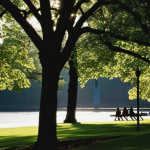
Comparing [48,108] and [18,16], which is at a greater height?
[18,16]

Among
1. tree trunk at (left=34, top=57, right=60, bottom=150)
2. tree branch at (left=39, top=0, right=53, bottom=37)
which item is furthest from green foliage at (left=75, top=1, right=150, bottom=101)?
tree trunk at (left=34, top=57, right=60, bottom=150)

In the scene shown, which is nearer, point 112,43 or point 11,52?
point 112,43

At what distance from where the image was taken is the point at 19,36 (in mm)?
26000

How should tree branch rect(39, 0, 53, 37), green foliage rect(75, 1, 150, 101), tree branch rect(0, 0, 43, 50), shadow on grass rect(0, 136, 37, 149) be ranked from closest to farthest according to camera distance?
tree branch rect(0, 0, 43, 50) → tree branch rect(39, 0, 53, 37) → shadow on grass rect(0, 136, 37, 149) → green foliage rect(75, 1, 150, 101)

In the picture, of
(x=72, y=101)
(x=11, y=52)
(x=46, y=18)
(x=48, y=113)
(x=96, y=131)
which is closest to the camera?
(x=48, y=113)

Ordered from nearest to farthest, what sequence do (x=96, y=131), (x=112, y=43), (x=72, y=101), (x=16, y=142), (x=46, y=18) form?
(x=46, y=18)
(x=16, y=142)
(x=96, y=131)
(x=112, y=43)
(x=72, y=101)

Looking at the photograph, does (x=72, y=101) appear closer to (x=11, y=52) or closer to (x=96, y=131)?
(x=11, y=52)

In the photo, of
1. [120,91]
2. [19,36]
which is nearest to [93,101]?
[120,91]

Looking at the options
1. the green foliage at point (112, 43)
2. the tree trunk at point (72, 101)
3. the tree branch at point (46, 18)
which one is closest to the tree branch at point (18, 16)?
the tree branch at point (46, 18)

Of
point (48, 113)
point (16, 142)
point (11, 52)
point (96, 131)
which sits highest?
point (11, 52)

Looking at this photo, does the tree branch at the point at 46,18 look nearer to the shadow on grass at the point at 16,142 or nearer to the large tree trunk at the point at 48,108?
the large tree trunk at the point at 48,108

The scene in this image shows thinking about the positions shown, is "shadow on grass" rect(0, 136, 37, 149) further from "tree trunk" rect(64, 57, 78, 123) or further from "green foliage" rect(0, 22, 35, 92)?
"tree trunk" rect(64, 57, 78, 123)

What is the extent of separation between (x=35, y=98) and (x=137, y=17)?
317 ft

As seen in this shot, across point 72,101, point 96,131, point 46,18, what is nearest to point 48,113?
point 46,18
